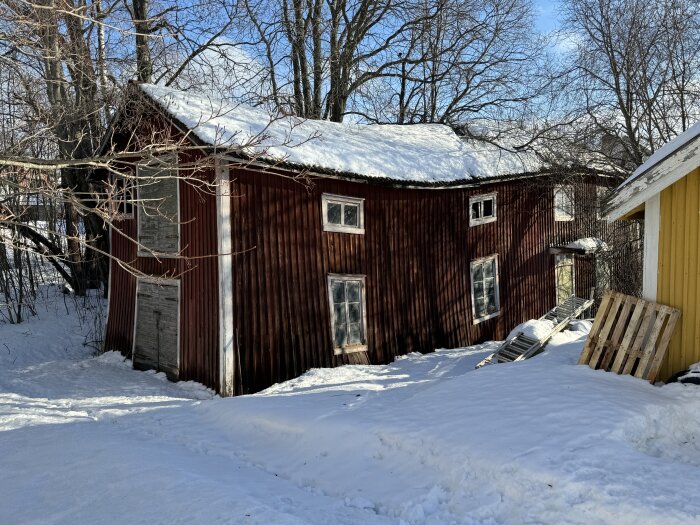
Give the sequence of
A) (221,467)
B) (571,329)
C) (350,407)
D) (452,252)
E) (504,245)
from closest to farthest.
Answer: (221,467) → (350,407) → (571,329) → (452,252) → (504,245)

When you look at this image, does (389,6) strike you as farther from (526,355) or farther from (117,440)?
(117,440)

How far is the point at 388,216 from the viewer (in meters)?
12.7

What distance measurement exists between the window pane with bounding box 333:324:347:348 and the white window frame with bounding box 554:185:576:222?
30.3 feet

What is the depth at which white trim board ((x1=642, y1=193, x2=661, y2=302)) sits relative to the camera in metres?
6.93

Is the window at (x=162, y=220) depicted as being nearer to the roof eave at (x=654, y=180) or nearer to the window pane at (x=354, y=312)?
the window pane at (x=354, y=312)

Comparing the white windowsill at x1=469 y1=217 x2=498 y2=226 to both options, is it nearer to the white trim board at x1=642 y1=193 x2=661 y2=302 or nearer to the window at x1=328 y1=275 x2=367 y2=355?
the window at x1=328 y1=275 x2=367 y2=355

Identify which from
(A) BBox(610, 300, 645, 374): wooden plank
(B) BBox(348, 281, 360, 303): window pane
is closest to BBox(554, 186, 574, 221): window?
(B) BBox(348, 281, 360, 303): window pane

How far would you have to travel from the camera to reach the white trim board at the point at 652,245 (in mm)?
6929

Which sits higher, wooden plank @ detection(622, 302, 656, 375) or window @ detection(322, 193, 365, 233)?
window @ detection(322, 193, 365, 233)

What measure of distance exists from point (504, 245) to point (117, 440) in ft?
38.4

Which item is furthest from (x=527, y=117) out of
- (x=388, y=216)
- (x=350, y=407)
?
(x=350, y=407)

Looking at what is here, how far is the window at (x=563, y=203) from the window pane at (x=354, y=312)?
8672mm

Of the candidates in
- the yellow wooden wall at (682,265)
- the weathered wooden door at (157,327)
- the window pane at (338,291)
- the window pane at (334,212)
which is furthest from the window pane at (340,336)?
the yellow wooden wall at (682,265)

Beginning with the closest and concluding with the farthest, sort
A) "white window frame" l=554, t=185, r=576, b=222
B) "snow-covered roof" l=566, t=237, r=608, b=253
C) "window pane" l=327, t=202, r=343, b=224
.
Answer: "window pane" l=327, t=202, r=343, b=224 < "snow-covered roof" l=566, t=237, r=608, b=253 < "white window frame" l=554, t=185, r=576, b=222
